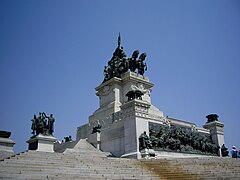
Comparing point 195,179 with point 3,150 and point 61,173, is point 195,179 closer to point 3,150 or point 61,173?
point 61,173

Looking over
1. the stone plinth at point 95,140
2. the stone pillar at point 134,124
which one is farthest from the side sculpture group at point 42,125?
the stone pillar at point 134,124

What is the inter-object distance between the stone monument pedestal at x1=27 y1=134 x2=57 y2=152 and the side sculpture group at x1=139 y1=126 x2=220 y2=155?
8586mm

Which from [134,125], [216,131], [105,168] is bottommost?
[105,168]

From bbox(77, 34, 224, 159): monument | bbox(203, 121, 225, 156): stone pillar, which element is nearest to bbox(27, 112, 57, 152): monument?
bbox(77, 34, 224, 159): monument

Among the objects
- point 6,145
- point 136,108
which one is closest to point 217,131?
point 136,108

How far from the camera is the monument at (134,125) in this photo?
1959cm

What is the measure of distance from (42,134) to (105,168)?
12.6 m

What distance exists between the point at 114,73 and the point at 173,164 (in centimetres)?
1874

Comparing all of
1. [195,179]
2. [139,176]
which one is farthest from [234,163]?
[139,176]

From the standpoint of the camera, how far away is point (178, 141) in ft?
73.5

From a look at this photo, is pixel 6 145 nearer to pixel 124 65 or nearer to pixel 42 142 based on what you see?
pixel 42 142

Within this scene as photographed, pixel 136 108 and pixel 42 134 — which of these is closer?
pixel 136 108

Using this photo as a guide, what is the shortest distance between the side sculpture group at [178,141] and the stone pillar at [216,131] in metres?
0.61

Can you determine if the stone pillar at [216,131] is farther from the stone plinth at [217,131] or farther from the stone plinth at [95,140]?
the stone plinth at [95,140]
